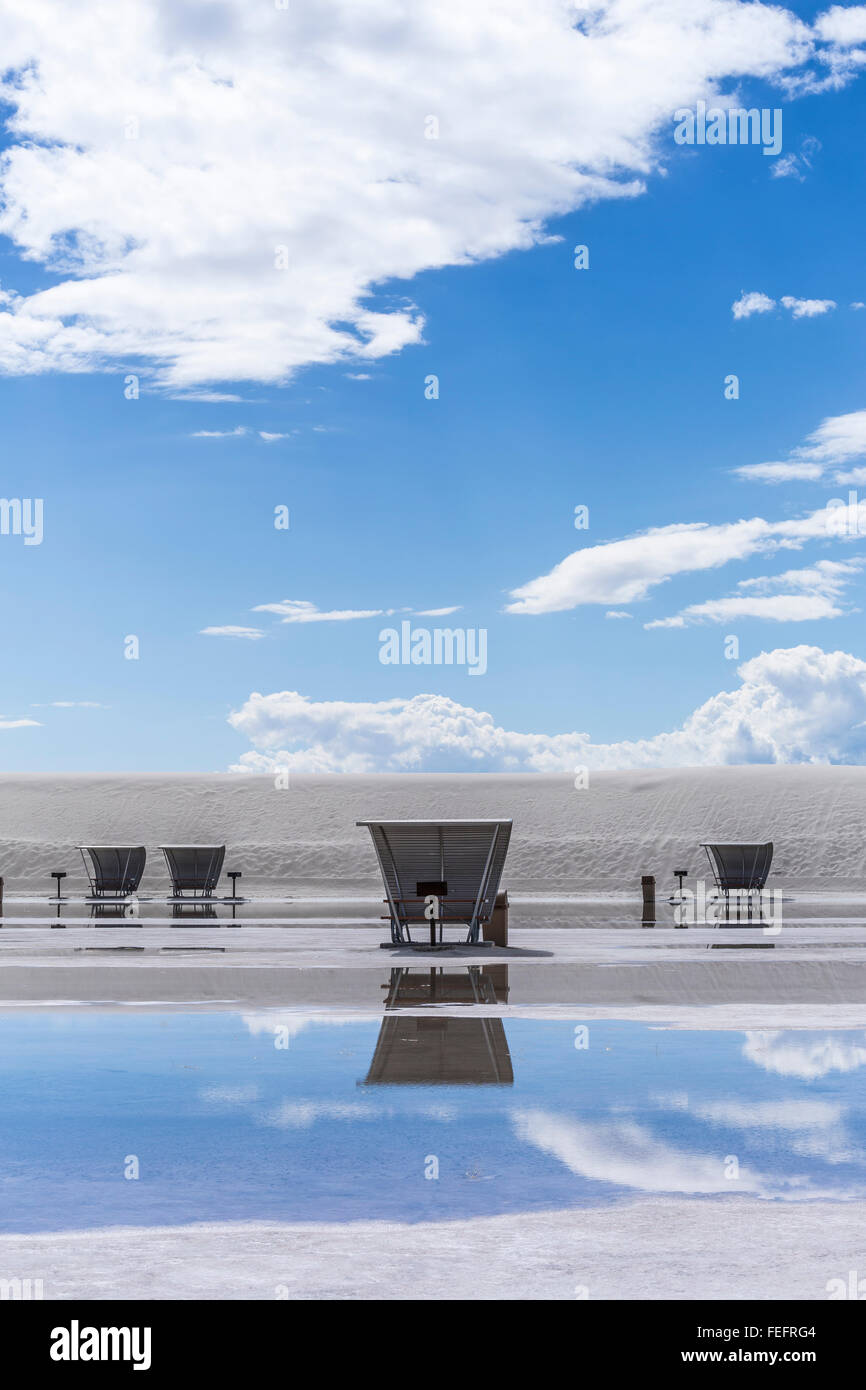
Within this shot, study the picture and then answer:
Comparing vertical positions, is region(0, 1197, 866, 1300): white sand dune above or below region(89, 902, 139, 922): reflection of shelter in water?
above

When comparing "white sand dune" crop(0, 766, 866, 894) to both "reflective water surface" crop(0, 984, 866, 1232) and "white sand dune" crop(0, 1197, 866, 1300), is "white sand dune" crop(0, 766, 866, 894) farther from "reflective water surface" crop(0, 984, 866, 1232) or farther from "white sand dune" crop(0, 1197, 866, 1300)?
"white sand dune" crop(0, 1197, 866, 1300)

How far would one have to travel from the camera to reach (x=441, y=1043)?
9.88 meters

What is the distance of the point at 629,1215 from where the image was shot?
18.1ft

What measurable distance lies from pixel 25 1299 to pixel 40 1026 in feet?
22.3

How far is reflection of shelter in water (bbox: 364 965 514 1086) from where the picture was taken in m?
8.54

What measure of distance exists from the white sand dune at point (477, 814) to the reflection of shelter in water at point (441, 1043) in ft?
102

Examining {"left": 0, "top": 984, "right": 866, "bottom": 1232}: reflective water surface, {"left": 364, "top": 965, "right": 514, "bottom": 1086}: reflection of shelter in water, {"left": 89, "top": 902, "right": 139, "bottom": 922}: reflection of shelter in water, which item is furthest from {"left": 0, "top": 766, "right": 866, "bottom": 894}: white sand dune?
{"left": 0, "top": 984, "right": 866, "bottom": 1232}: reflective water surface

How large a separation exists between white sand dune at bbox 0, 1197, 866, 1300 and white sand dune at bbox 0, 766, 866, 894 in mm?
39099

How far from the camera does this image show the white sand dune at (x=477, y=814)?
58.4 meters

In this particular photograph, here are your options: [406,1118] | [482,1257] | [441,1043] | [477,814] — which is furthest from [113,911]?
[477,814]

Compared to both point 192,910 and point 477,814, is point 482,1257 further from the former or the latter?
point 477,814

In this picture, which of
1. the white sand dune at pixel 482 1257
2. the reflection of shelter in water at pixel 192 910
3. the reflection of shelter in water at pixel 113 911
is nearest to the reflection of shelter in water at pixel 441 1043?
the white sand dune at pixel 482 1257

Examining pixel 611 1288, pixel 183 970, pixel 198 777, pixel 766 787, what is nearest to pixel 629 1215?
pixel 611 1288

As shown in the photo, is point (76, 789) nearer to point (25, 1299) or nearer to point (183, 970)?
point (183, 970)
